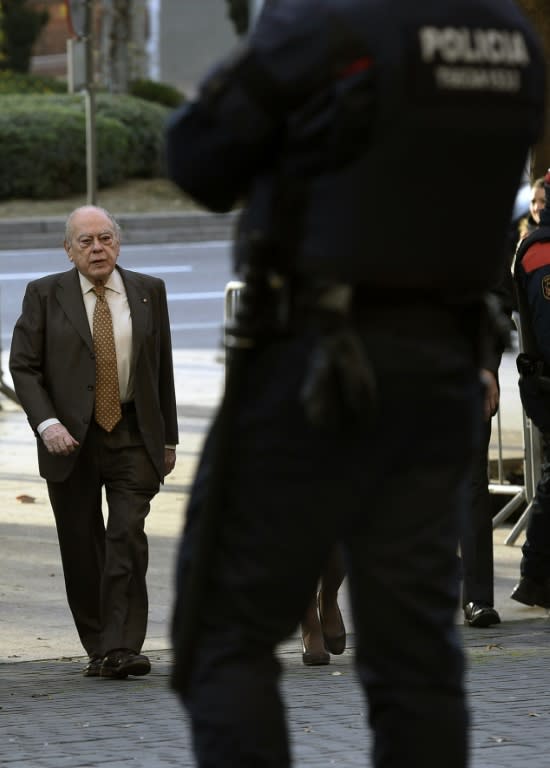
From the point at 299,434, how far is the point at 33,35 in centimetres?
3709

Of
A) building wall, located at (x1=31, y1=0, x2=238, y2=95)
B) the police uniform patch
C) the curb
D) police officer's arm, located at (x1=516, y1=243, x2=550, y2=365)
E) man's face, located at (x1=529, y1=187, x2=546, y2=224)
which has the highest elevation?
building wall, located at (x1=31, y1=0, x2=238, y2=95)

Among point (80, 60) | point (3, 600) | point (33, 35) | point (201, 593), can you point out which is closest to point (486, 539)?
point (3, 600)

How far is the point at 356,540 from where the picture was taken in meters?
3.19

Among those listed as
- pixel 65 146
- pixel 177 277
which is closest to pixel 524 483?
pixel 177 277

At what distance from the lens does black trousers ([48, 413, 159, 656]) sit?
22.4 ft

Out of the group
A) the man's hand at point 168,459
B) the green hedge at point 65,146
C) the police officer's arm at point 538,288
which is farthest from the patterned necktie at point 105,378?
the green hedge at point 65,146

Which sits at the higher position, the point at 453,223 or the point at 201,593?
the point at 453,223

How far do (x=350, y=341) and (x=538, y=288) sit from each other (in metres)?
4.50

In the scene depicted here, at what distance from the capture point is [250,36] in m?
3.14

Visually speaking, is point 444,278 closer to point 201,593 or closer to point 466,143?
point 466,143

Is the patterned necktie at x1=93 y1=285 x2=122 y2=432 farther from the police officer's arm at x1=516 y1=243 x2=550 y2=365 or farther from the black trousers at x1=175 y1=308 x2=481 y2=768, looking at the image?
the black trousers at x1=175 y1=308 x2=481 y2=768

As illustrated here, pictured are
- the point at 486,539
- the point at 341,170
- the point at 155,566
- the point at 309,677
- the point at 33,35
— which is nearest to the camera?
the point at 341,170

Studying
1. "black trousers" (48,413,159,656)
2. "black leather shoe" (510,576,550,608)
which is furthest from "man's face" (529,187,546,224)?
"black trousers" (48,413,159,656)

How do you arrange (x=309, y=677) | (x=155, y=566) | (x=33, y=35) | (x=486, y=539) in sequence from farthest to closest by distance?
(x=33, y=35)
(x=155, y=566)
(x=486, y=539)
(x=309, y=677)
